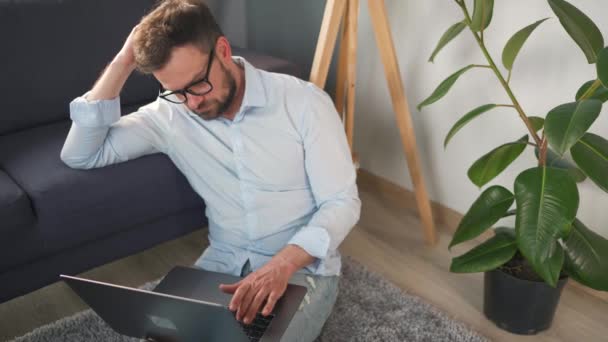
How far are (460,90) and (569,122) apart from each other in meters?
0.82

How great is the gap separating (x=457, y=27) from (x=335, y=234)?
698 mm

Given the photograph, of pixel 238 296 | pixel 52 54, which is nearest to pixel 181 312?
pixel 238 296

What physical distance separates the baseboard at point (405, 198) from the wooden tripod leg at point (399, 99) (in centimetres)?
12

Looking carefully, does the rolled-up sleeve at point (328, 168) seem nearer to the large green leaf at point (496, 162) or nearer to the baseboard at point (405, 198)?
the large green leaf at point (496, 162)

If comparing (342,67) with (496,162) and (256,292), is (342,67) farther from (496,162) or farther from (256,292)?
(256,292)

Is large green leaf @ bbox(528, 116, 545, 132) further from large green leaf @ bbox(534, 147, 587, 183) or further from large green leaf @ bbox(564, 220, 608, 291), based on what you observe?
large green leaf @ bbox(564, 220, 608, 291)

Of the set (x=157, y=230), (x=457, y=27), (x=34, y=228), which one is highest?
(x=457, y=27)

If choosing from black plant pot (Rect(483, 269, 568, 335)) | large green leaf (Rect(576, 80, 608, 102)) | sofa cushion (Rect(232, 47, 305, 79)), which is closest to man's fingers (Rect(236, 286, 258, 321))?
black plant pot (Rect(483, 269, 568, 335))

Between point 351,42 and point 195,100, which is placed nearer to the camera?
point 195,100

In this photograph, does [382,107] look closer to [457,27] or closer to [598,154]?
[457,27]

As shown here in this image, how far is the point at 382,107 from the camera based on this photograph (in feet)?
7.52

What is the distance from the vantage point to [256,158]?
1.42 m

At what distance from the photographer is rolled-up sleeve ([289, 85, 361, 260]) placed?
134cm

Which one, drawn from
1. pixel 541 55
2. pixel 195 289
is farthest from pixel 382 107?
pixel 195 289
